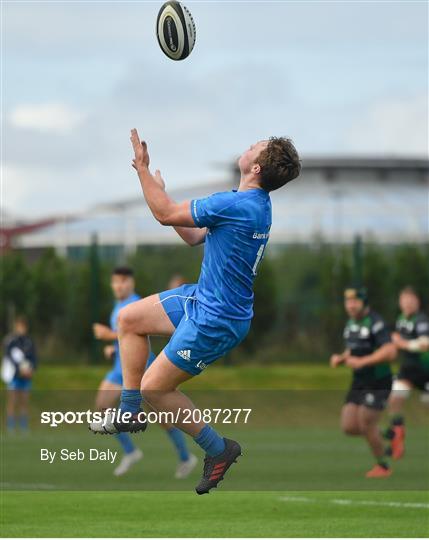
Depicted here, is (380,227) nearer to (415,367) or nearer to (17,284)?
(17,284)

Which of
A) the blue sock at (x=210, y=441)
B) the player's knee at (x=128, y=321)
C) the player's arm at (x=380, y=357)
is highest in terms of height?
the player's knee at (x=128, y=321)

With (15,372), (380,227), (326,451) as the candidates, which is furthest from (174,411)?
(380,227)

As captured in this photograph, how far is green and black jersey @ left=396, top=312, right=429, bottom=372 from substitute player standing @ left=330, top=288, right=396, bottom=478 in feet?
13.6

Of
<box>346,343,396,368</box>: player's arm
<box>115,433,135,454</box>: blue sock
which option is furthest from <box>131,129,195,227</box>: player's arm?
<box>115,433,135,454</box>: blue sock

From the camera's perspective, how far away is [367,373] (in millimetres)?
17250

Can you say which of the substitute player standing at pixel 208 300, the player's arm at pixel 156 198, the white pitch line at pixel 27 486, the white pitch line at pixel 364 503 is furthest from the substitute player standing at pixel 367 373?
the player's arm at pixel 156 198

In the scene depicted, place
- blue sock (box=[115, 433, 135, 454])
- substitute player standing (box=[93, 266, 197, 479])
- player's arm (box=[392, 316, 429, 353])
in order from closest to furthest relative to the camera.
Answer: substitute player standing (box=[93, 266, 197, 479]) < blue sock (box=[115, 433, 135, 454]) < player's arm (box=[392, 316, 429, 353])

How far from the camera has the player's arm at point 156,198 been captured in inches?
359

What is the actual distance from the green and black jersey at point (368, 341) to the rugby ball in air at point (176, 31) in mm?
8145

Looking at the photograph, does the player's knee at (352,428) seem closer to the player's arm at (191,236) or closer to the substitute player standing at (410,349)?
the substitute player standing at (410,349)

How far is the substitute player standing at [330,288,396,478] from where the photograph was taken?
663 inches

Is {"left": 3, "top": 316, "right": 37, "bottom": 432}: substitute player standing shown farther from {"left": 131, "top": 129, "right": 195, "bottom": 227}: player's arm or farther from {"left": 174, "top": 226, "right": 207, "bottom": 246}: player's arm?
{"left": 131, "top": 129, "right": 195, "bottom": 227}: player's arm

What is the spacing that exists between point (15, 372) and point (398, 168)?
3728 cm

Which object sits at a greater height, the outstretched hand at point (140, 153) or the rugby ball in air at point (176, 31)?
the rugby ball in air at point (176, 31)
